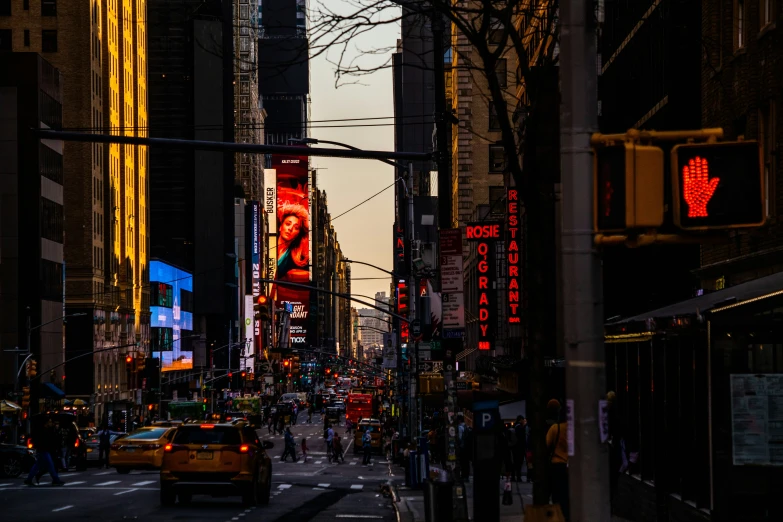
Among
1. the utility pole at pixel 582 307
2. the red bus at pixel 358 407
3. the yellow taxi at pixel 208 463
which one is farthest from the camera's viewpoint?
the red bus at pixel 358 407

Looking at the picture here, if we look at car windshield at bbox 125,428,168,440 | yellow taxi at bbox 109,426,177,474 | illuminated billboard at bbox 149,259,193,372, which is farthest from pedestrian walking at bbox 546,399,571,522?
illuminated billboard at bbox 149,259,193,372

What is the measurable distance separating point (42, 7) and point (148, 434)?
7363cm

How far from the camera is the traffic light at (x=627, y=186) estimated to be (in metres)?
9.02

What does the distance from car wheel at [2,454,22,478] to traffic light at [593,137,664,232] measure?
119ft

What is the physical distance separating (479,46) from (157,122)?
16736 cm

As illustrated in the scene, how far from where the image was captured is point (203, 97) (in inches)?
7500

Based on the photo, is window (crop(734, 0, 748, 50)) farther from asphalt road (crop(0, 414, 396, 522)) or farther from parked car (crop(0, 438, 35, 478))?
parked car (crop(0, 438, 35, 478))

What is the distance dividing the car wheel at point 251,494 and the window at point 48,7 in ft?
297

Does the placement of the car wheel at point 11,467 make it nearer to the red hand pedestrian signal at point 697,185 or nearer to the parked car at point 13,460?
the parked car at point 13,460

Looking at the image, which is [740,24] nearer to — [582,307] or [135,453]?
[582,307]

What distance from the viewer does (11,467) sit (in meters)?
42.5

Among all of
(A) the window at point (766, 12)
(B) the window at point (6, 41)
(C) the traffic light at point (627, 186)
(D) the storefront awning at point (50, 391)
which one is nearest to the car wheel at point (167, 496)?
(A) the window at point (766, 12)

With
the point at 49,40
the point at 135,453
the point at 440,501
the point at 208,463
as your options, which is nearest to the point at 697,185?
the point at 440,501

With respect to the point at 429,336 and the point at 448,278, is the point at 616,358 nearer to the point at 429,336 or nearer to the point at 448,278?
the point at 448,278
